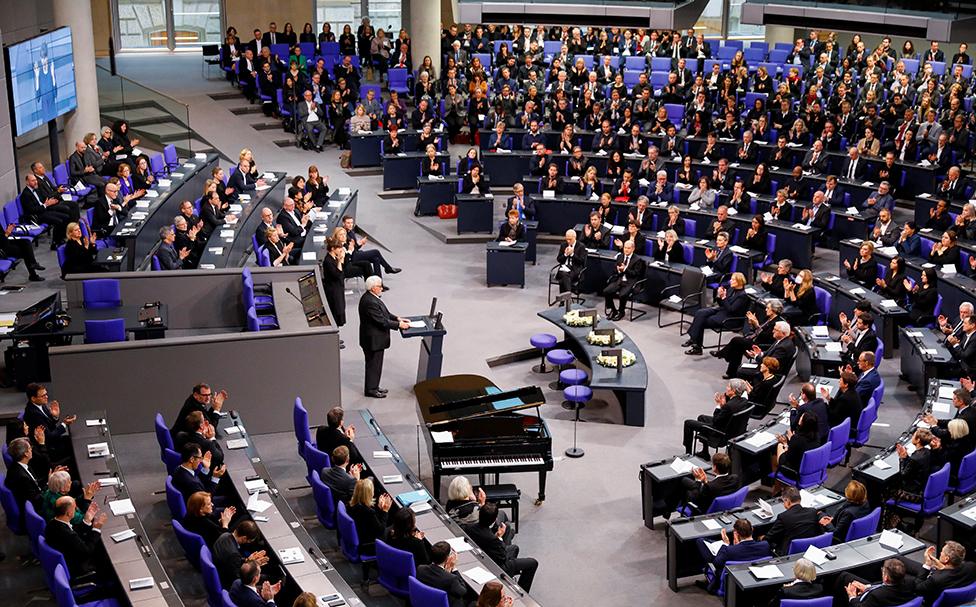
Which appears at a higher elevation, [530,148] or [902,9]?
[902,9]

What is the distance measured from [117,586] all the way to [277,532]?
150 centimetres

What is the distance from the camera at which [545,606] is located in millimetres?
10773

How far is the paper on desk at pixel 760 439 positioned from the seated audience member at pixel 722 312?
12.9ft

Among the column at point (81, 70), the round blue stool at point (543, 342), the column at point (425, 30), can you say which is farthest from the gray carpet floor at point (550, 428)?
the column at point (425, 30)

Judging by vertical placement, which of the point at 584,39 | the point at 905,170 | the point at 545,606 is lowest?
the point at 545,606

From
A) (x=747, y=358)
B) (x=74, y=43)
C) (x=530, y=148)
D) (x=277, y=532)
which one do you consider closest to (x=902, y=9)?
(x=530, y=148)

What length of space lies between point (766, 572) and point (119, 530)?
590cm

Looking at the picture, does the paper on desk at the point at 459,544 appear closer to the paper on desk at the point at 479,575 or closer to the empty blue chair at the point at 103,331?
the paper on desk at the point at 479,575

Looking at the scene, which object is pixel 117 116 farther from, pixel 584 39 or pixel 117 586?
pixel 117 586

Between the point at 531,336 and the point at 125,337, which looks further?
the point at 531,336

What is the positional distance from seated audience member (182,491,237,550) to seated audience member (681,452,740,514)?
4.59 m

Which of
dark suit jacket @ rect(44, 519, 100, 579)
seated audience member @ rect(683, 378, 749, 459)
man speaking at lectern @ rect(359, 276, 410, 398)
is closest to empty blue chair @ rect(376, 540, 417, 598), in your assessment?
dark suit jacket @ rect(44, 519, 100, 579)

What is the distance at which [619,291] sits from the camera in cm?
1812

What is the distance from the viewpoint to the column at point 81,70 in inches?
907
